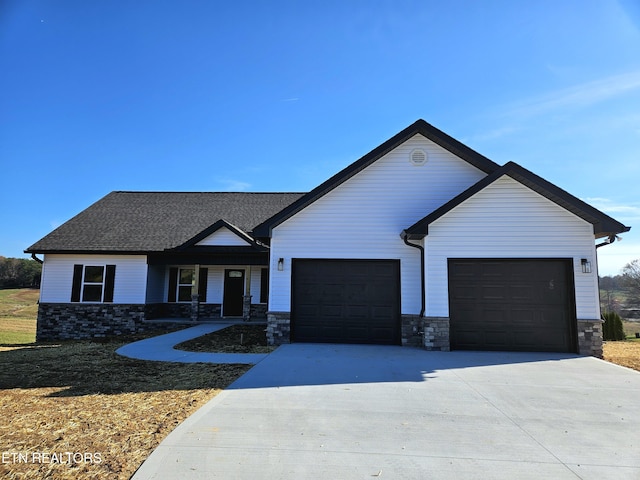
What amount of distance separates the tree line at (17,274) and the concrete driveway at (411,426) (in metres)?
51.4

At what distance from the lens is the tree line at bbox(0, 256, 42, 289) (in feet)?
147

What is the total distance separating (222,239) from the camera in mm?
15414

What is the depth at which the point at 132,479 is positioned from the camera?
3.23m

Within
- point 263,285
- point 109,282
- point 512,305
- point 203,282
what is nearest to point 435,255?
point 512,305

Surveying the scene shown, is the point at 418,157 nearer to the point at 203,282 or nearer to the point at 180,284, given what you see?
the point at 203,282

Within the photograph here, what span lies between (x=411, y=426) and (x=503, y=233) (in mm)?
6880

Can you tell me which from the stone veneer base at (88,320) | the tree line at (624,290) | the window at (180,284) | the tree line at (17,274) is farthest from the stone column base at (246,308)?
the tree line at (17,274)

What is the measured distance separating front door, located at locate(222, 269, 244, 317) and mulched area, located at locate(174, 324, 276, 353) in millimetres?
3462

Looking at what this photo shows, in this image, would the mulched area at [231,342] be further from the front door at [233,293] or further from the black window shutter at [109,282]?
the black window shutter at [109,282]

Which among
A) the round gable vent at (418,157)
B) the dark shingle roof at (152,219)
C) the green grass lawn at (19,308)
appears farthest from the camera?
the green grass lawn at (19,308)

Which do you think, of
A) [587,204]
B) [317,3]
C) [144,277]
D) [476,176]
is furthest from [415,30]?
[144,277]

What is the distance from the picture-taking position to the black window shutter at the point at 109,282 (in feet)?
51.8

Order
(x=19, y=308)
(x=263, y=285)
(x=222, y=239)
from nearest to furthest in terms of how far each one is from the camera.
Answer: (x=222, y=239) → (x=263, y=285) → (x=19, y=308)

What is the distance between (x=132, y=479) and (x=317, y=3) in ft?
33.6
